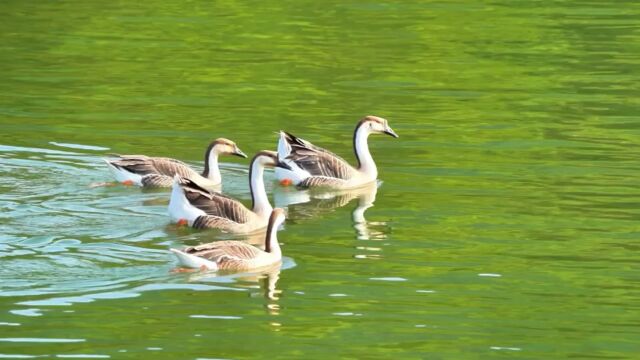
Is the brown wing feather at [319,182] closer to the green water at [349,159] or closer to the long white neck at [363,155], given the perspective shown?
the long white neck at [363,155]

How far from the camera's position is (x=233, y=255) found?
1722cm

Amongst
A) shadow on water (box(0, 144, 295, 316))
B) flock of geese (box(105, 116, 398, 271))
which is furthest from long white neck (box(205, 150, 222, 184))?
shadow on water (box(0, 144, 295, 316))

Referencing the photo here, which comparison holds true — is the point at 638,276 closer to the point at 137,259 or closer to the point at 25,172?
the point at 137,259

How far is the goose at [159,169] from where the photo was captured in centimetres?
2125

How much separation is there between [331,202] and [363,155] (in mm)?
1233

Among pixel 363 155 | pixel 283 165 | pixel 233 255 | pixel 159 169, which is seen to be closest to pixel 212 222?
pixel 159 169

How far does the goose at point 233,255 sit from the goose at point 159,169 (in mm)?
3779

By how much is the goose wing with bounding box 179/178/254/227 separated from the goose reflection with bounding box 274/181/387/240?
3.40 feet

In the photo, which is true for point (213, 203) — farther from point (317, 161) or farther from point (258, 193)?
point (317, 161)

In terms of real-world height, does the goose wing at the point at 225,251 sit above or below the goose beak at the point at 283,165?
below

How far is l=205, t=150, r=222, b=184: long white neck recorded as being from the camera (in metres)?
21.5

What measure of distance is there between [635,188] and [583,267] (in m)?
4.09

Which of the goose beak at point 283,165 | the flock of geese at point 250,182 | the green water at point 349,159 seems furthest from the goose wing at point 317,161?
the green water at point 349,159

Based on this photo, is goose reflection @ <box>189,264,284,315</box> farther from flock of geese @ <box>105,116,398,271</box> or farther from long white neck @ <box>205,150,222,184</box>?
long white neck @ <box>205,150,222,184</box>
